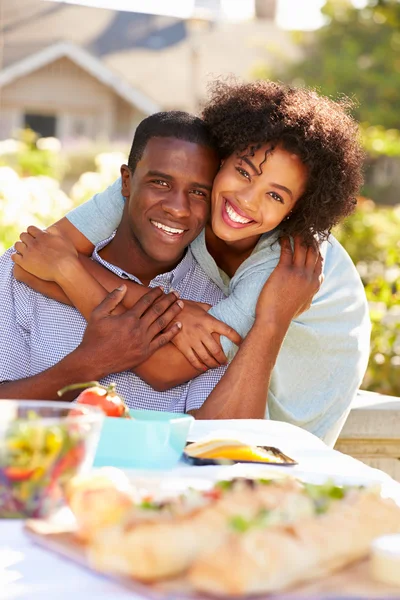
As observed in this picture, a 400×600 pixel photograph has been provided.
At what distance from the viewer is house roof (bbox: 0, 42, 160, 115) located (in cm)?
3009

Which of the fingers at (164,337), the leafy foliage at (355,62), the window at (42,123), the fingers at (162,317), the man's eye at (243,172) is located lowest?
the window at (42,123)

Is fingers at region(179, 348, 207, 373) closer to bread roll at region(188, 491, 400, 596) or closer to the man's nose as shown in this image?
the man's nose

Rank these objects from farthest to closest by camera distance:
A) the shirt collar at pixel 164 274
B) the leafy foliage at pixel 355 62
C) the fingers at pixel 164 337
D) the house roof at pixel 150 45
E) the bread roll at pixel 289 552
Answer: the house roof at pixel 150 45, the leafy foliage at pixel 355 62, the shirt collar at pixel 164 274, the fingers at pixel 164 337, the bread roll at pixel 289 552

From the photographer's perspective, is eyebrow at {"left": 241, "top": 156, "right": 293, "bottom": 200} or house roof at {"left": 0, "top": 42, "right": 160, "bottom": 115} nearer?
eyebrow at {"left": 241, "top": 156, "right": 293, "bottom": 200}

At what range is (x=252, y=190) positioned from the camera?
3330mm

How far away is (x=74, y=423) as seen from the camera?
151 cm

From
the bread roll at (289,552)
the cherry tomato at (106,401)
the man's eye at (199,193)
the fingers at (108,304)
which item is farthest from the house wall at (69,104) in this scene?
the bread roll at (289,552)

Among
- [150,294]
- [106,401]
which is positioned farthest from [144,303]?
[106,401]

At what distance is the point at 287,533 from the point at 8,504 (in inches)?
18.2

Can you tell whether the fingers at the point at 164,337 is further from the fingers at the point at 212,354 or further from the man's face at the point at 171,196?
the man's face at the point at 171,196

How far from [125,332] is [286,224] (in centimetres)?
84

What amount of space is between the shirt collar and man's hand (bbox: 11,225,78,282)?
5.8 inches

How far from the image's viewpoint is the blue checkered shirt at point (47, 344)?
330cm

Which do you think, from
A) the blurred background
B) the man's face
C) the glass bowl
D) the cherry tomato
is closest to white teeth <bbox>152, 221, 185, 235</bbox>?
the man's face
